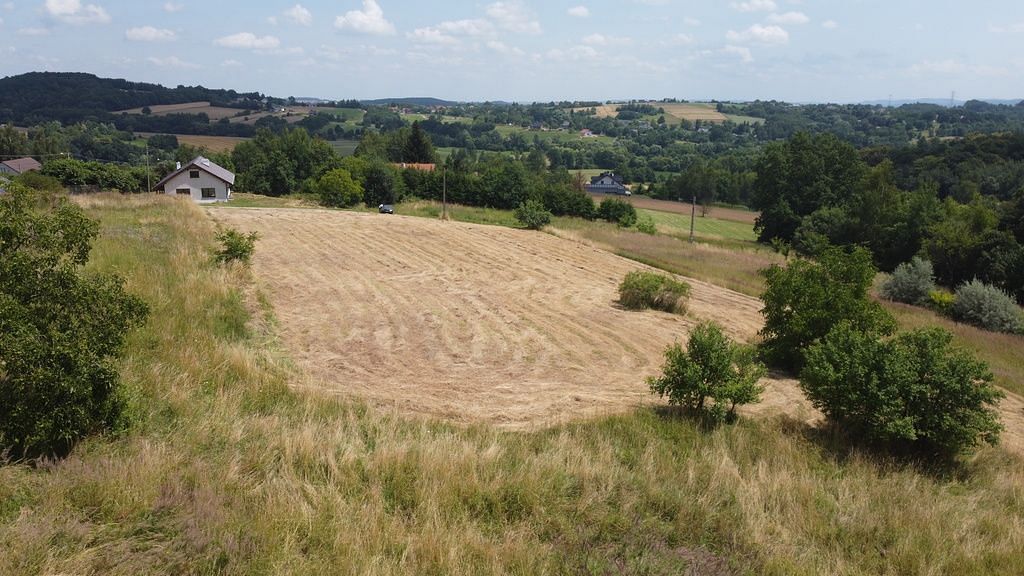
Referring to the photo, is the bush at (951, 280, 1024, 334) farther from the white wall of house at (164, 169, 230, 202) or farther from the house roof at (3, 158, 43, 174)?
the house roof at (3, 158, 43, 174)

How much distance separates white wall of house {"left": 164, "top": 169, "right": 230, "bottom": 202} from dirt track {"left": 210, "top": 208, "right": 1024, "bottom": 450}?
86.3 feet

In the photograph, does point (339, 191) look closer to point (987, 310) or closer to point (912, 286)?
point (912, 286)

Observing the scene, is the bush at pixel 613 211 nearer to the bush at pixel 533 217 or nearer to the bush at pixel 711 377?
the bush at pixel 533 217

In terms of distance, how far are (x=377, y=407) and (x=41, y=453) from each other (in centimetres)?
431

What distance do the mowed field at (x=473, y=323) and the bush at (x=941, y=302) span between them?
818 cm

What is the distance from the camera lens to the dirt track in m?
10.9

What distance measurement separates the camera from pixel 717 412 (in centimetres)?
922

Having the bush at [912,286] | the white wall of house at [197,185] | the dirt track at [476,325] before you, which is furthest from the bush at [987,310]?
the white wall of house at [197,185]

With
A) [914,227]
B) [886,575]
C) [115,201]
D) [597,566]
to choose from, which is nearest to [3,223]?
[597,566]

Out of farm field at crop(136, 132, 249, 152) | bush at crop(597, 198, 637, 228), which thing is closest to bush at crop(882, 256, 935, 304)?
bush at crop(597, 198, 637, 228)

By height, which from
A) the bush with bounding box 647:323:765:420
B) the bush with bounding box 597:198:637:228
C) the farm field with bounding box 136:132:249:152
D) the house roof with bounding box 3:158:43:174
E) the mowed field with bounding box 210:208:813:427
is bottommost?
the bush with bounding box 597:198:637:228

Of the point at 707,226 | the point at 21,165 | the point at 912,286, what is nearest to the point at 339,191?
the point at 912,286

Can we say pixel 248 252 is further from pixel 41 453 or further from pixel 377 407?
pixel 41 453

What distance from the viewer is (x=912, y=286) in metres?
27.1
